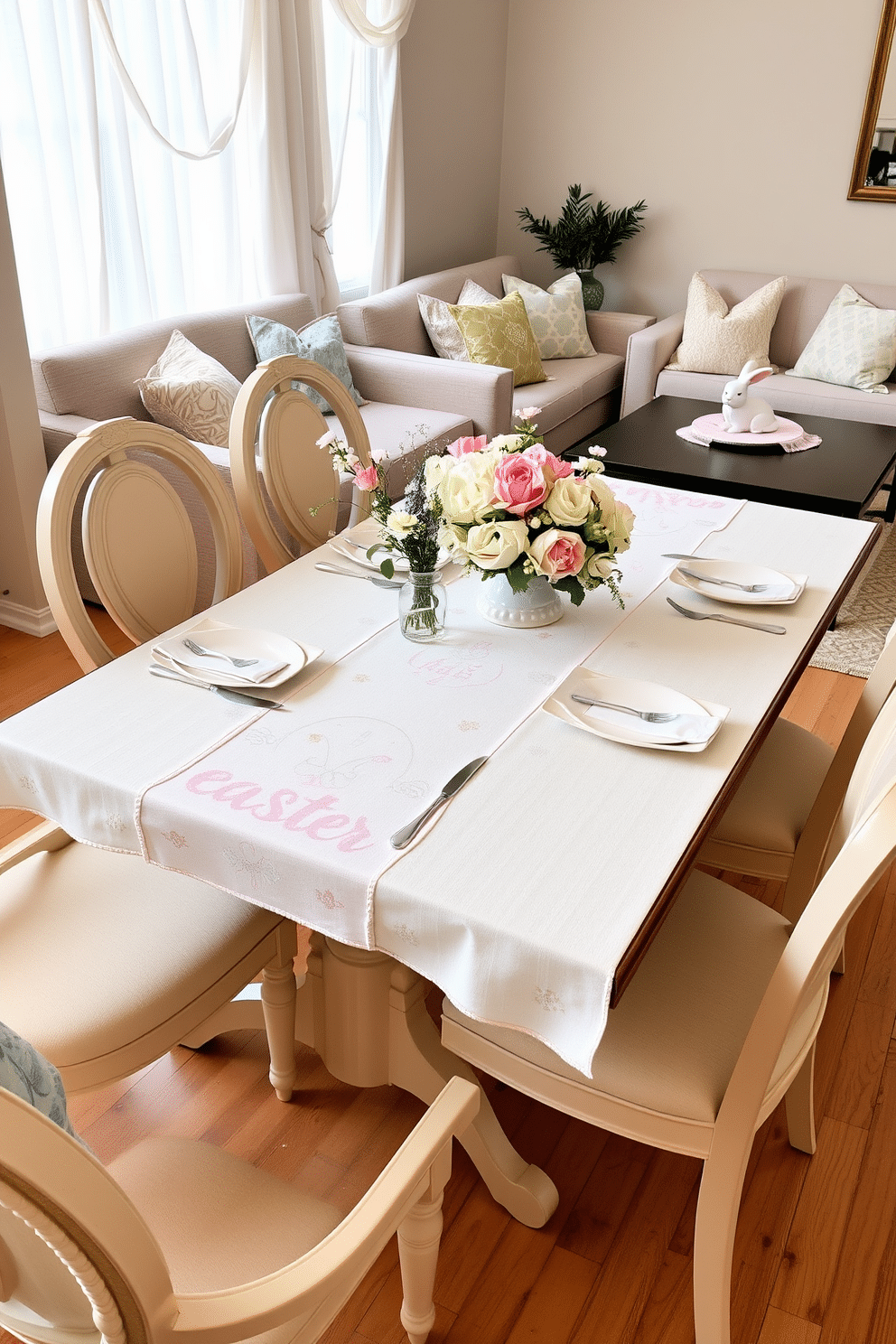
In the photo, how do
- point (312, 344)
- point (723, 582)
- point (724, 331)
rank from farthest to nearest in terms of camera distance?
point (724, 331)
point (312, 344)
point (723, 582)

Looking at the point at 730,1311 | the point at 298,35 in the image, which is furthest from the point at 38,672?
the point at 298,35

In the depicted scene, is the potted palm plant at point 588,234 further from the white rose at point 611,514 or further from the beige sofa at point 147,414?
the white rose at point 611,514

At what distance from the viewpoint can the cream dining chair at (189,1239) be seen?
67 centimetres

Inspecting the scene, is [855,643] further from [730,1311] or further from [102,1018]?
[102,1018]

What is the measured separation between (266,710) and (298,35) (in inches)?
139

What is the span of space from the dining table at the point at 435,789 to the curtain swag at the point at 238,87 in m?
2.30

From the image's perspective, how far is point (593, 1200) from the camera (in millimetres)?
1563

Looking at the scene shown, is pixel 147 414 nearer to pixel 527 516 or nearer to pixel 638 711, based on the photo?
pixel 527 516

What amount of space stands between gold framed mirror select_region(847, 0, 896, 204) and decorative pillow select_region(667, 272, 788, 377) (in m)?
0.56

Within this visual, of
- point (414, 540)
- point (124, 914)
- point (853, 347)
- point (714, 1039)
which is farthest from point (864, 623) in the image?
point (124, 914)

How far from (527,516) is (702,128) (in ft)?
14.4

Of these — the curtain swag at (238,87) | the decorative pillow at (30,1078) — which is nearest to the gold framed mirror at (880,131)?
the curtain swag at (238,87)

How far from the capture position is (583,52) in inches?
203

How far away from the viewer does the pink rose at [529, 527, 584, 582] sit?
1.52 metres
